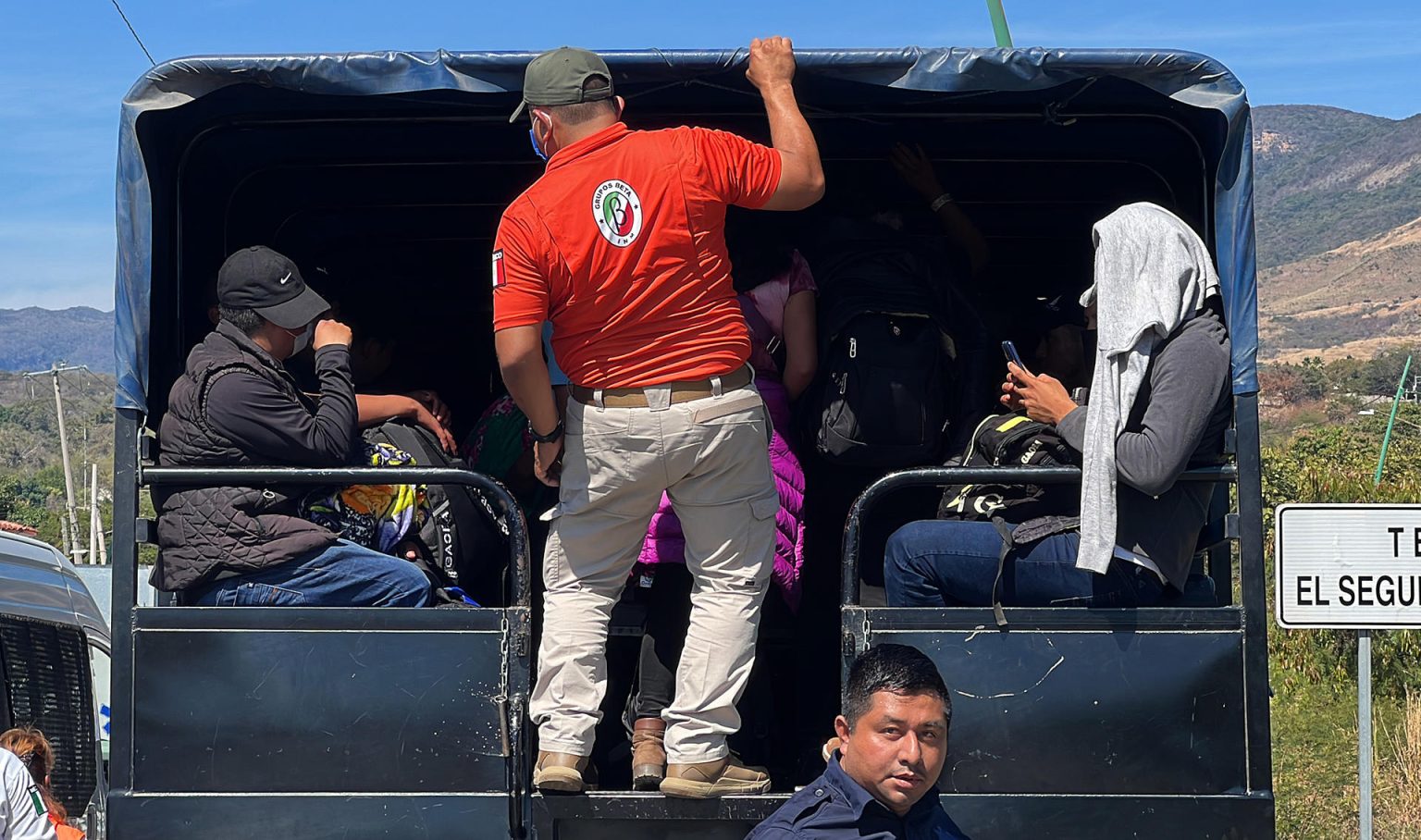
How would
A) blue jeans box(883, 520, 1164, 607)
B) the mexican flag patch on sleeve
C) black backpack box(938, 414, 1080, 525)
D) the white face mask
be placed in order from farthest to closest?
1. the mexican flag patch on sleeve
2. the white face mask
3. black backpack box(938, 414, 1080, 525)
4. blue jeans box(883, 520, 1164, 607)

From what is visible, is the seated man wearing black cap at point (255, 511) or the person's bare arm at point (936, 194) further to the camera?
the person's bare arm at point (936, 194)

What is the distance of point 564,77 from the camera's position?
13.1ft

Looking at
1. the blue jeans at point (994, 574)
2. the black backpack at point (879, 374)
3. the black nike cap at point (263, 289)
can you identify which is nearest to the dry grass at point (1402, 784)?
the black backpack at point (879, 374)

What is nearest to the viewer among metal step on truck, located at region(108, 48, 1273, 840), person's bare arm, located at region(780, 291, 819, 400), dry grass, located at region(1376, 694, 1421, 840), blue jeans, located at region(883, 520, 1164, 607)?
metal step on truck, located at region(108, 48, 1273, 840)

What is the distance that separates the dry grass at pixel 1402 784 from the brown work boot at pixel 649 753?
Result: 600 cm

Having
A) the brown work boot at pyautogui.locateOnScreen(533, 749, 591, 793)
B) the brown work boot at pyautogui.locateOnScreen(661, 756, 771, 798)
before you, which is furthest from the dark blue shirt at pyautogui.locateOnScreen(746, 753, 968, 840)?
the brown work boot at pyautogui.locateOnScreen(533, 749, 591, 793)

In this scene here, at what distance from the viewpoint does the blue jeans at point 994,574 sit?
4094 mm

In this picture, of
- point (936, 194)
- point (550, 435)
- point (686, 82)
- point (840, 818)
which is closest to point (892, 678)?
point (840, 818)

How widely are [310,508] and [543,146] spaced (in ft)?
3.76

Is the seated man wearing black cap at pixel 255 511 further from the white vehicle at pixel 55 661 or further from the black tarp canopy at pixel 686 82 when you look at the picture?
the white vehicle at pixel 55 661

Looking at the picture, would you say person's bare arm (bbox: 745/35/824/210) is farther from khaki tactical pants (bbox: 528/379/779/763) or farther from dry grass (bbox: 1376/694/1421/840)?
dry grass (bbox: 1376/694/1421/840)

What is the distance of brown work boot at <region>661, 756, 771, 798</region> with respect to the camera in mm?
3945

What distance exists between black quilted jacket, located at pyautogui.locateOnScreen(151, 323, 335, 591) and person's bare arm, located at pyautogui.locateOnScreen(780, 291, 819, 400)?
4.62ft

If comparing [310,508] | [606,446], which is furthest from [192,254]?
[606,446]
